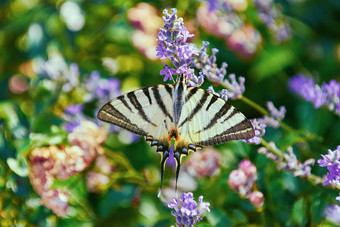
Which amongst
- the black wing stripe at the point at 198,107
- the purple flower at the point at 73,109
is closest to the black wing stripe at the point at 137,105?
the black wing stripe at the point at 198,107

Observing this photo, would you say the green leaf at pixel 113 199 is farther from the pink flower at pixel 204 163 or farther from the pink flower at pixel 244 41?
the pink flower at pixel 244 41

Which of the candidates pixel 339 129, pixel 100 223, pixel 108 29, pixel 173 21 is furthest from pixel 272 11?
pixel 100 223

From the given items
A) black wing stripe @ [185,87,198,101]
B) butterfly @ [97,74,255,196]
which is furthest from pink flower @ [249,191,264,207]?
black wing stripe @ [185,87,198,101]

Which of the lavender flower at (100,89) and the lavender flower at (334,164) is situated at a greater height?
the lavender flower at (100,89)

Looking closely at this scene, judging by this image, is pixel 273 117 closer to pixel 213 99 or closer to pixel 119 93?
pixel 213 99

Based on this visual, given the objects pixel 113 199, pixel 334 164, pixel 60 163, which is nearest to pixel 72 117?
pixel 60 163

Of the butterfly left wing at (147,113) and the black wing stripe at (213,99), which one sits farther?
the butterfly left wing at (147,113)
